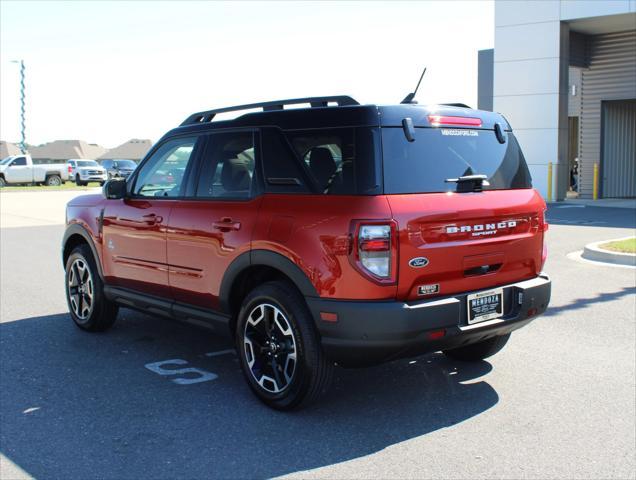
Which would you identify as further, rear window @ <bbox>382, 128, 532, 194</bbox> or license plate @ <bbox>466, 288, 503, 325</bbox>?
license plate @ <bbox>466, 288, 503, 325</bbox>

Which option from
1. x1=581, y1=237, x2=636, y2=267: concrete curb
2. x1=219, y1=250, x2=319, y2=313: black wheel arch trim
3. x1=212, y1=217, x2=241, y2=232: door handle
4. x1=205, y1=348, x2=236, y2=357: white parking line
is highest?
x1=212, y1=217, x2=241, y2=232: door handle

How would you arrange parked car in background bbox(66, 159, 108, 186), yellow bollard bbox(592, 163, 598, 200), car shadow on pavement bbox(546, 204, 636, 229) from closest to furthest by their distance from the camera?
car shadow on pavement bbox(546, 204, 636, 229) < yellow bollard bbox(592, 163, 598, 200) < parked car in background bbox(66, 159, 108, 186)

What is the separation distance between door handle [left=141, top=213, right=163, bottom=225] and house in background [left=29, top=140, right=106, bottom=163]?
8958cm

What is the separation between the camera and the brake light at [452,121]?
4562mm

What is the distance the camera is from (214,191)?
208 inches

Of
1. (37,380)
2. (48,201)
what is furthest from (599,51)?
(37,380)

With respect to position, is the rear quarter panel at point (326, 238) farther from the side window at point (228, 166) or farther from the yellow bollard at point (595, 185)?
the yellow bollard at point (595, 185)

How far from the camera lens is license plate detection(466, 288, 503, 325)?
443cm

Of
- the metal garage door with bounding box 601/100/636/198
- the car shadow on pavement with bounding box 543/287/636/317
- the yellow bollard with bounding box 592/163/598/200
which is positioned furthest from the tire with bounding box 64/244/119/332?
the metal garage door with bounding box 601/100/636/198

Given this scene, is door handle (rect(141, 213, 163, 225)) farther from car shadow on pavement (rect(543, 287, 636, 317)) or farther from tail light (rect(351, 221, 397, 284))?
car shadow on pavement (rect(543, 287, 636, 317))

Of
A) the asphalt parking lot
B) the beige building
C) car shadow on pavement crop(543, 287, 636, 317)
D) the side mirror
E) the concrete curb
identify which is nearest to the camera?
the asphalt parking lot

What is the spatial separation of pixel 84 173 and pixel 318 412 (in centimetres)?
4304

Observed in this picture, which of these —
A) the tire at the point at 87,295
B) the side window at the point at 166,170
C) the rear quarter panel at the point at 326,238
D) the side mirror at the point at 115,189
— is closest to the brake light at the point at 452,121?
the rear quarter panel at the point at 326,238

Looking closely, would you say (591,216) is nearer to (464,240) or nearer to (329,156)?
(464,240)
